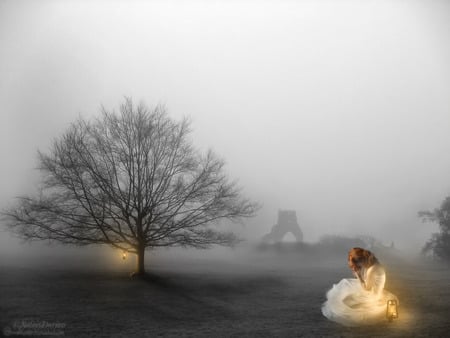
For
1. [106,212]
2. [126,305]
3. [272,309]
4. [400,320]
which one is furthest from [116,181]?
[400,320]

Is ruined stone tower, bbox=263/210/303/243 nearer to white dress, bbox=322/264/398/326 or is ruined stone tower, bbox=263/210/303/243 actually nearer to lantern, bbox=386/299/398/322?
white dress, bbox=322/264/398/326

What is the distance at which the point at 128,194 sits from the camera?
1859 centimetres

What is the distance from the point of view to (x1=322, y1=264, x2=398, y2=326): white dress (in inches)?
414

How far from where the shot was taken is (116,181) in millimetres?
18984

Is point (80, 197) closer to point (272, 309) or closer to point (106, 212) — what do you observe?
point (106, 212)

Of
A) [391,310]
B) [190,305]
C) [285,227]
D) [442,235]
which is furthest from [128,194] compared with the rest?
[285,227]

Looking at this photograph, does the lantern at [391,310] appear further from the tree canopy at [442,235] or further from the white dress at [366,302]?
the tree canopy at [442,235]

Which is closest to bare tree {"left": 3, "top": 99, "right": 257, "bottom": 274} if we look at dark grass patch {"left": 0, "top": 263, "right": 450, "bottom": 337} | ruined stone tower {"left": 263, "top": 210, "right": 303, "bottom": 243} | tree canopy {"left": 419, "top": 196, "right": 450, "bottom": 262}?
dark grass patch {"left": 0, "top": 263, "right": 450, "bottom": 337}

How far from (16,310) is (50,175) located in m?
8.88

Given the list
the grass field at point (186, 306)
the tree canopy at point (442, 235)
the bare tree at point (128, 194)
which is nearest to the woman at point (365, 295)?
the grass field at point (186, 306)

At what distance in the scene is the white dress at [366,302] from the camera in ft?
34.5

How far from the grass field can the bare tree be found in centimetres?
229

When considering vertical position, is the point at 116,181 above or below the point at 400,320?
above

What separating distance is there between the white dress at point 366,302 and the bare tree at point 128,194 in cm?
932
